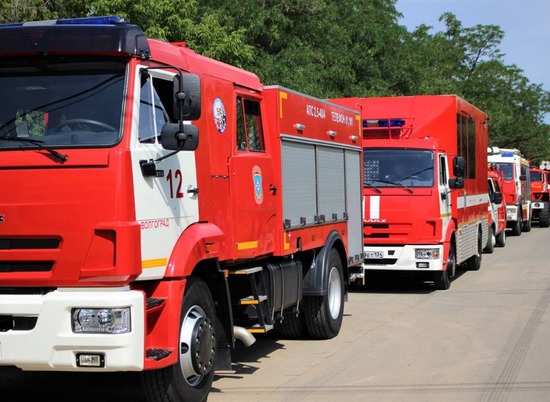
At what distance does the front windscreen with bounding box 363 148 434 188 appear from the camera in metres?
14.6

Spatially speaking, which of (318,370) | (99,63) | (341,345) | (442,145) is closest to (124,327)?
(99,63)

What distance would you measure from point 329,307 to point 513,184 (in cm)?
2177

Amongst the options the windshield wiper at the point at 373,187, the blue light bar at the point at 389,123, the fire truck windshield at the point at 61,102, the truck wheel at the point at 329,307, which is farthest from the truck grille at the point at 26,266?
the blue light bar at the point at 389,123

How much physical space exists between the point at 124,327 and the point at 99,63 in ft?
6.23

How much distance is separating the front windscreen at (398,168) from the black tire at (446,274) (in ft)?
5.20

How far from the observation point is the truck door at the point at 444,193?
14578 mm

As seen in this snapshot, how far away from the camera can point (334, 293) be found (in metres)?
10.4

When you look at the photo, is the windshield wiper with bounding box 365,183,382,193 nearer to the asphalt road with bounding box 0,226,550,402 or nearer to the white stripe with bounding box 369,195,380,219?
the white stripe with bounding box 369,195,380,219

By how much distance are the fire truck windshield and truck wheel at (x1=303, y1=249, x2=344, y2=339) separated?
4.60 meters

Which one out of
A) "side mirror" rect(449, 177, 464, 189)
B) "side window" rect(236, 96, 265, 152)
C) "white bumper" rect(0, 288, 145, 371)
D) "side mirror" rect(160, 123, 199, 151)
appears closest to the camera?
"white bumper" rect(0, 288, 145, 371)

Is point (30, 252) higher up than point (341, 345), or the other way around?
point (30, 252)

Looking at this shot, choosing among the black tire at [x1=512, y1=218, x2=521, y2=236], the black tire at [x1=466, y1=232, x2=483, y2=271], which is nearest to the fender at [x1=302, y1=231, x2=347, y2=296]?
the black tire at [x1=466, y1=232, x2=483, y2=271]

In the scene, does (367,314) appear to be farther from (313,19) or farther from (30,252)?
(313,19)

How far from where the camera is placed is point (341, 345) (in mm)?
9727
